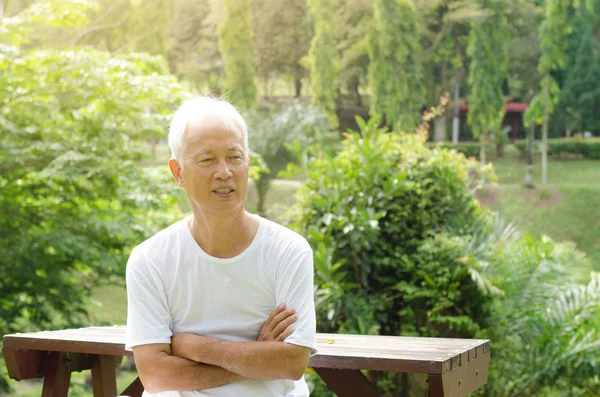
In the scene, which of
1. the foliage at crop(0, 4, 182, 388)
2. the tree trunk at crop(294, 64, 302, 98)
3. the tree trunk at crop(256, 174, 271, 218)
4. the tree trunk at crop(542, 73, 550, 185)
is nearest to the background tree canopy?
the foliage at crop(0, 4, 182, 388)

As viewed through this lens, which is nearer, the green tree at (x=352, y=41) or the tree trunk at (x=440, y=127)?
the green tree at (x=352, y=41)

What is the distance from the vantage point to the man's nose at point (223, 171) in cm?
181

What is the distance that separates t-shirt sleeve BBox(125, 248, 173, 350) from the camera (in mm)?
1854

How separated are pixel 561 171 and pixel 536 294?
35.1ft

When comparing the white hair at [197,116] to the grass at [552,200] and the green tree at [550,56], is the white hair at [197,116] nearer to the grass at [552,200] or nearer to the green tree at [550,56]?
the grass at [552,200]

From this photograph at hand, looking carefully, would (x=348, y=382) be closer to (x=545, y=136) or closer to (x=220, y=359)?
(x=220, y=359)

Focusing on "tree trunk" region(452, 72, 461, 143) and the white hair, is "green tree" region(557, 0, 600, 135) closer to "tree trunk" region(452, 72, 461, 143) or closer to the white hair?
"tree trunk" region(452, 72, 461, 143)

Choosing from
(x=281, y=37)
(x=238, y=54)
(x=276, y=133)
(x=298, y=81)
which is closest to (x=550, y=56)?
(x=276, y=133)

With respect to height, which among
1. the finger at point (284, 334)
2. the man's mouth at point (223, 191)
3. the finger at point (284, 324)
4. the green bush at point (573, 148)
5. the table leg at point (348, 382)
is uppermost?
the man's mouth at point (223, 191)

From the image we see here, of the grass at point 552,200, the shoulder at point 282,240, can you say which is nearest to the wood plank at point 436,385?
the shoulder at point 282,240

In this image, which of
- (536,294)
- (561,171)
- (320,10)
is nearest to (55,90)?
(536,294)

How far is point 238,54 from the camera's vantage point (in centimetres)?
1415

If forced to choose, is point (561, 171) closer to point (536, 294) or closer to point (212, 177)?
point (536, 294)

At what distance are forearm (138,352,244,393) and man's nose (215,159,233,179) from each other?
41cm
